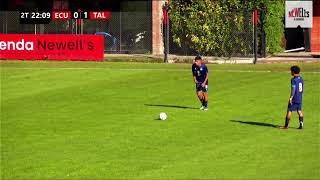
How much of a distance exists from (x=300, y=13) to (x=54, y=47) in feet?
50.6

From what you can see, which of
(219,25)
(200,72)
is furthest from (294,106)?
(219,25)

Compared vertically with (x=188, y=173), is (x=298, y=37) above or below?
above

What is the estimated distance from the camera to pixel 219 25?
1906 inches

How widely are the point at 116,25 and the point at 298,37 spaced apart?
11.8m

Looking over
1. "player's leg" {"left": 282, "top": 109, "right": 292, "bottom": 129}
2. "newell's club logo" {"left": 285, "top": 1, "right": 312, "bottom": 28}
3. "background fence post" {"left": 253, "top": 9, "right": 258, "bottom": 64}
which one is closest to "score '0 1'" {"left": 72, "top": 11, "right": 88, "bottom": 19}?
"background fence post" {"left": 253, "top": 9, "right": 258, "bottom": 64}

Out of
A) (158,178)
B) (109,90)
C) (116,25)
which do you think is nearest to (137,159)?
(158,178)

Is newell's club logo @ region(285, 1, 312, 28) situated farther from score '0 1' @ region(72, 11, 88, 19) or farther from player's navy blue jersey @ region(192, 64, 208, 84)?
player's navy blue jersey @ region(192, 64, 208, 84)

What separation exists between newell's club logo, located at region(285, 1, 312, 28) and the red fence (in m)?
12.8

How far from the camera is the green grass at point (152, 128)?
1712cm

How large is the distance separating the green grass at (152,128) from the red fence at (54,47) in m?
→ 8.53

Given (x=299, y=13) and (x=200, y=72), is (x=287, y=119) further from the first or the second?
(x=299, y=13)

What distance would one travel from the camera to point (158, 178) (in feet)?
52.9

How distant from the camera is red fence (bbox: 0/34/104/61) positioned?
152 ft

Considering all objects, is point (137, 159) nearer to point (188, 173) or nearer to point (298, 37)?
point (188, 173)
